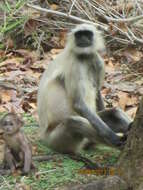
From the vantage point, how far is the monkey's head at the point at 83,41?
18.4 ft

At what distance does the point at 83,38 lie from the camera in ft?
18.7

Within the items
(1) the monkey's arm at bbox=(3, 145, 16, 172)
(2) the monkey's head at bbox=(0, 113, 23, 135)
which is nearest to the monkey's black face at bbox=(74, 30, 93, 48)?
(2) the monkey's head at bbox=(0, 113, 23, 135)

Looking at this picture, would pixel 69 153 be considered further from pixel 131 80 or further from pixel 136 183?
pixel 131 80

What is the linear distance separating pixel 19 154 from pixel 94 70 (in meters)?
1.37

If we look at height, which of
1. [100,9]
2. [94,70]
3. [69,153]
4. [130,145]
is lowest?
[69,153]

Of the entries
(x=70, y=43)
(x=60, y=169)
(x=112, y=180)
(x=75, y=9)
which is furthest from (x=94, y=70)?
(x=75, y=9)

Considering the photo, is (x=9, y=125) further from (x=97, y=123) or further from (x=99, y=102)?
(x=99, y=102)

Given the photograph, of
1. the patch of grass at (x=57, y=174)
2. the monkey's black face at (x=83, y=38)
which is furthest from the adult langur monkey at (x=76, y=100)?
the patch of grass at (x=57, y=174)

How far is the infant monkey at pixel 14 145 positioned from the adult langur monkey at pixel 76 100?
0.67 m

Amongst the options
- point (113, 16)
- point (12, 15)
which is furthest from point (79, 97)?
point (12, 15)

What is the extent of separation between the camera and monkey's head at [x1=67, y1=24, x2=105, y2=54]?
5602 millimetres

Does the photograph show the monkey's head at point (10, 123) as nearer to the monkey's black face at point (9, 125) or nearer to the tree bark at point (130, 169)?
the monkey's black face at point (9, 125)

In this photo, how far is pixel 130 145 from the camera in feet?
14.4

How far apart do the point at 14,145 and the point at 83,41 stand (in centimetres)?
143
